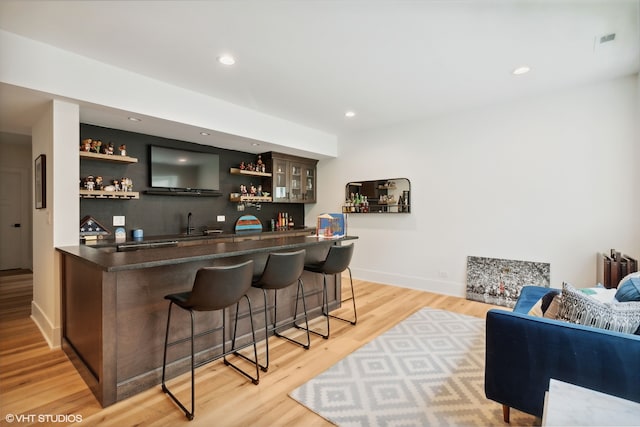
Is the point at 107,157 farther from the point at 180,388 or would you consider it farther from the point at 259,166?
the point at 180,388

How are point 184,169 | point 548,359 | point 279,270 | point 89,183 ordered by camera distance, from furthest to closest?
point 184,169 → point 89,183 → point 279,270 → point 548,359

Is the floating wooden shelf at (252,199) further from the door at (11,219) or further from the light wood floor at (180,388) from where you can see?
the door at (11,219)

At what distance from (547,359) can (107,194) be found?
14.2ft

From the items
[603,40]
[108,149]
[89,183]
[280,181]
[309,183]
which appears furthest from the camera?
[309,183]

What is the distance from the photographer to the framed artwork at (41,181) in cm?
296

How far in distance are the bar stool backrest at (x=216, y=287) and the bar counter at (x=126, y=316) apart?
0.26 meters

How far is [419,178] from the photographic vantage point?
4.86 meters

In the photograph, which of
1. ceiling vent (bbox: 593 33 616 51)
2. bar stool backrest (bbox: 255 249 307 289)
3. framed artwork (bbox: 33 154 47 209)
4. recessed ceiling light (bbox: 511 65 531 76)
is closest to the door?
framed artwork (bbox: 33 154 47 209)

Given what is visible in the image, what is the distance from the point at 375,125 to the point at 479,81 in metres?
1.95

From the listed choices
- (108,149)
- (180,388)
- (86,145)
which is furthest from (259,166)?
(180,388)

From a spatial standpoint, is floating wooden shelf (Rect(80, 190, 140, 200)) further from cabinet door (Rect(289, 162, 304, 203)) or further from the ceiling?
cabinet door (Rect(289, 162, 304, 203))

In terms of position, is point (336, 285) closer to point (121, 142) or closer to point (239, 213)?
point (239, 213)

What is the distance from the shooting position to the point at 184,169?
14.8ft

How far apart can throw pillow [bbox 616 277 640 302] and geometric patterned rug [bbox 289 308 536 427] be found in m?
0.92
